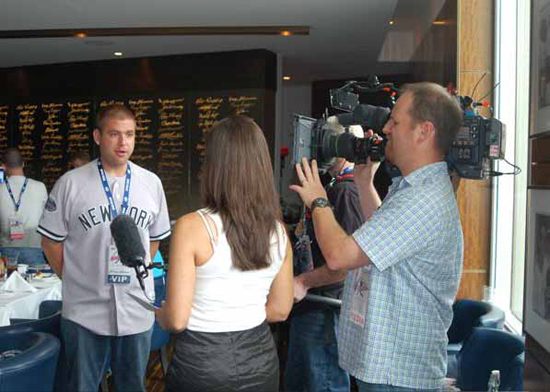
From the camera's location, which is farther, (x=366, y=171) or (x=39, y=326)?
(x=39, y=326)

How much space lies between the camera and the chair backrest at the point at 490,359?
2.24 meters

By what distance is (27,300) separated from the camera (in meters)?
3.23

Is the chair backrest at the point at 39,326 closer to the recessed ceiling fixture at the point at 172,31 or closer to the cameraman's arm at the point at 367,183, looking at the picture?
the cameraman's arm at the point at 367,183

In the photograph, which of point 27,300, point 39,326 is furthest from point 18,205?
point 39,326

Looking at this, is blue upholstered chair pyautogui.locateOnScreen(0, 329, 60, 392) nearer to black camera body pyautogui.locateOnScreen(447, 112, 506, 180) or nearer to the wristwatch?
the wristwatch

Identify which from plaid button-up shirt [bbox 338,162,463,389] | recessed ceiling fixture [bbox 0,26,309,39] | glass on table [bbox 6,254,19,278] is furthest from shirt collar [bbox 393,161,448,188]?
recessed ceiling fixture [bbox 0,26,309,39]

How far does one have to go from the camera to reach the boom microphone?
1.70 m

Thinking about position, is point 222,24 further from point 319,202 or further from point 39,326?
point 319,202

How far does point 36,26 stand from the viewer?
6.39m

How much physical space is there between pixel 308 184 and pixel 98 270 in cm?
115

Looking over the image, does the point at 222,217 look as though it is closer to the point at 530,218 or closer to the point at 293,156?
the point at 293,156

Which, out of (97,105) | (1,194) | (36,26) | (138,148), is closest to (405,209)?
(1,194)

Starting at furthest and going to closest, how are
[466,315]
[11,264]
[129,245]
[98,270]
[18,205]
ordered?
1. [18,205]
2. [11,264]
3. [466,315]
4. [98,270]
5. [129,245]

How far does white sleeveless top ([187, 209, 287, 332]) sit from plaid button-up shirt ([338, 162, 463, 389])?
329 mm
